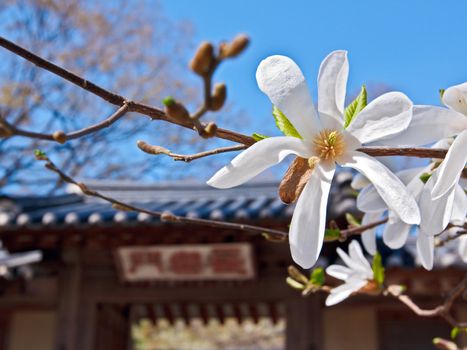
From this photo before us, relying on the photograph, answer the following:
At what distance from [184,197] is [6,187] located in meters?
4.98

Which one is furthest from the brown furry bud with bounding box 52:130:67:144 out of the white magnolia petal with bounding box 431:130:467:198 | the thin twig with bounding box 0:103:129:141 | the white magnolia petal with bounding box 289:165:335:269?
the white magnolia petal with bounding box 431:130:467:198

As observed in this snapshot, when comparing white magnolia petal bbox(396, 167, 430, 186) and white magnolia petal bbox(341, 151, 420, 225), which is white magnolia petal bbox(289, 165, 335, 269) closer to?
white magnolia petal bbox(341, 151, 420, 225)

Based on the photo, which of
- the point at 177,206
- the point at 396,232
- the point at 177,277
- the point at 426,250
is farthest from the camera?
the point at 177,206

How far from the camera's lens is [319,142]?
0.72m

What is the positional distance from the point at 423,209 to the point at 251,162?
7.6 inches

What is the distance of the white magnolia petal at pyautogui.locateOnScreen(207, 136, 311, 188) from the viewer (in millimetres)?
648

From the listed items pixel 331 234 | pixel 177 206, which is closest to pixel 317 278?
pixel 331 234

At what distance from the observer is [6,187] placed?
32.4 feet

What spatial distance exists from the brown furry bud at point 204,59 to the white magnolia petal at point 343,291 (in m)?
0.69


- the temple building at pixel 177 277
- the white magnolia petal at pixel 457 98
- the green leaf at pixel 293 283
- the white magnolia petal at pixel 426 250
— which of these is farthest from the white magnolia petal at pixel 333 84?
the temple building at pixel 177 277

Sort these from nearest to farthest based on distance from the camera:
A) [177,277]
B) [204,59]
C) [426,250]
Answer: [204,59], [426,250], [177,277]

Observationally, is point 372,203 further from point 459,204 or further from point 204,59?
point 204,59

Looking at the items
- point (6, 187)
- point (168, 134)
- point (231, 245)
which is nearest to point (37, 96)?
point (6, 187)

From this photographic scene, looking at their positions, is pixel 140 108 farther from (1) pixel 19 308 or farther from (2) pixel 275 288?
(1) pixel 19 308
